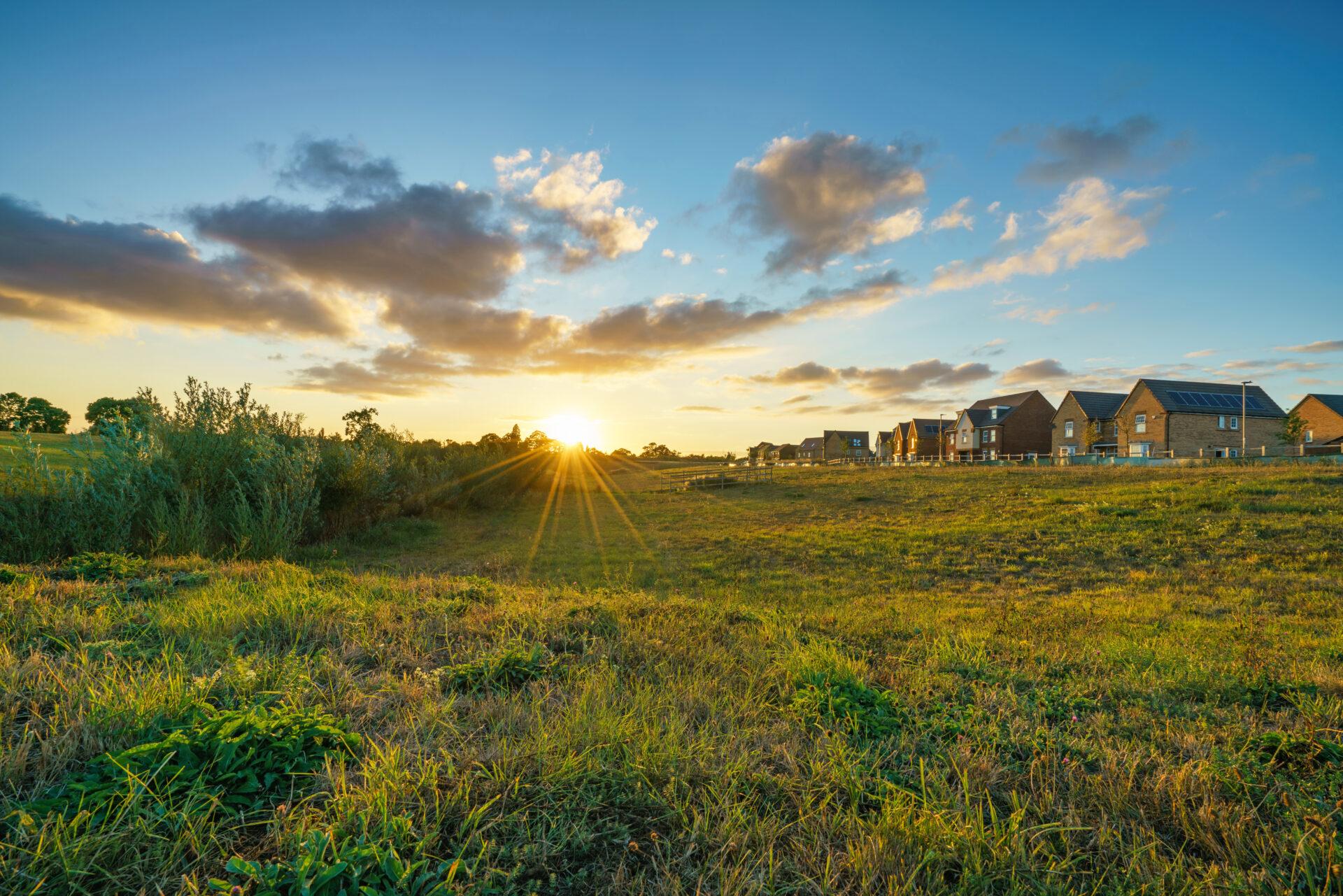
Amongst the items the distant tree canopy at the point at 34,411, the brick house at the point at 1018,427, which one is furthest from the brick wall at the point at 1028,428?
the distant tree canopy at the point at 34,411

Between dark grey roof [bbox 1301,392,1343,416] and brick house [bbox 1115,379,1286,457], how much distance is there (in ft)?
15.0

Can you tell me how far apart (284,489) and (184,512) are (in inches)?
75.6

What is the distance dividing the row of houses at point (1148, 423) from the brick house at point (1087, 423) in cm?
8

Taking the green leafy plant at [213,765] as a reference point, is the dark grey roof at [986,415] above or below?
above

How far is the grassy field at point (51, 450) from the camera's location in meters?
10.7

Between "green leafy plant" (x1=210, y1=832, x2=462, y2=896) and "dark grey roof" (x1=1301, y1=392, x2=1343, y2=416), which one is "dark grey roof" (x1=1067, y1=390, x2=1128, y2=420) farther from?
"green leafy plant" (x1=210, y1=832, x2=462, y2=896)

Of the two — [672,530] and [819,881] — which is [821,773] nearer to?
[819,881]

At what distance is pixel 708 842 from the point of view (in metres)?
2.48

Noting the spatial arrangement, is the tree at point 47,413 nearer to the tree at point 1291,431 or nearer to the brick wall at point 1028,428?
the brick wall at point 1028,428

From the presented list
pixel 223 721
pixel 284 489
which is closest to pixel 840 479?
pixel 284 489

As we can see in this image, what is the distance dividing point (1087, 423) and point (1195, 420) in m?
7.69

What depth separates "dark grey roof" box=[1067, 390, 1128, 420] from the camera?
52719mm

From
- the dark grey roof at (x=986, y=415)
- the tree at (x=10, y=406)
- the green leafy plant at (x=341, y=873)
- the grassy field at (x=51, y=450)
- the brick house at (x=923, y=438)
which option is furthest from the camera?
the brick house at (x=923, y=438)

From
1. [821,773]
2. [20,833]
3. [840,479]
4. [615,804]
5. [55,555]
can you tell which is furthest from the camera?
[840,479]
